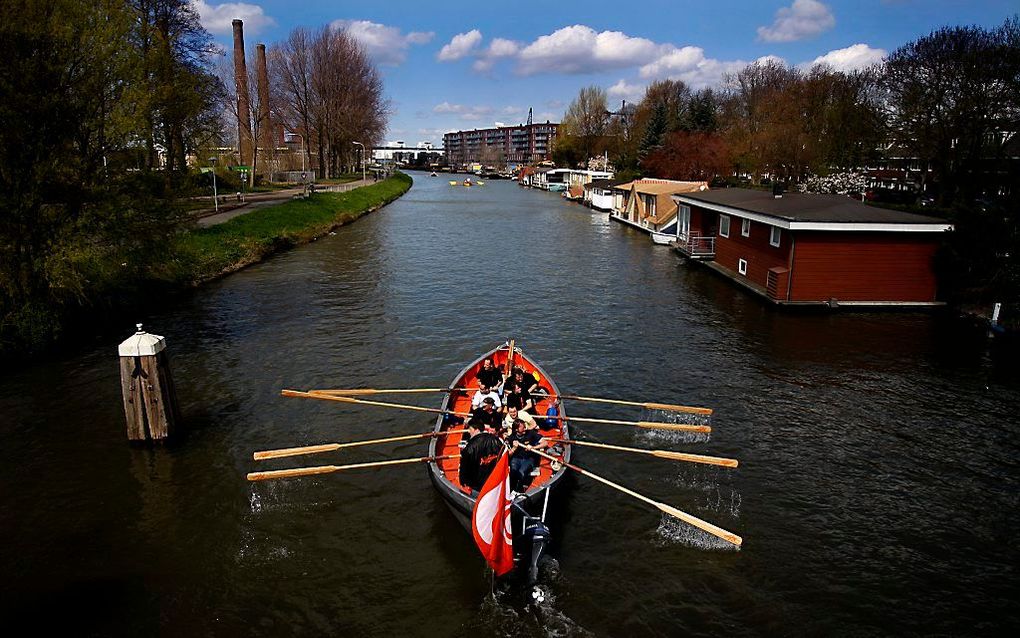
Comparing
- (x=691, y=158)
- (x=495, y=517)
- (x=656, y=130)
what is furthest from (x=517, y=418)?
(x=656, y=130)

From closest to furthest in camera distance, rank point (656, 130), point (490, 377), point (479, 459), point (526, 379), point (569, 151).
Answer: point (479, 459)
point (526, 379)
point (490, 377)
point (656, 130)
point (569, 151)

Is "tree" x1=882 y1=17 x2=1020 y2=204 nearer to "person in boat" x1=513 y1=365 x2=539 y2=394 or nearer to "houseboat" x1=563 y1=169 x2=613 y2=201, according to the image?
"person in boat" x1=513 y1=365 x2=539 y2=394

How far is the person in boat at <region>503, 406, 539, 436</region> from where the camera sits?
38.2 feet

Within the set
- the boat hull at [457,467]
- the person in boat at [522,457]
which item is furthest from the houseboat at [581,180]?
the person in boat at [522,457]

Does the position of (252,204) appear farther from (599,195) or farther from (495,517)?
(495,517)

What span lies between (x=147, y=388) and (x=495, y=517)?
8.67 meters

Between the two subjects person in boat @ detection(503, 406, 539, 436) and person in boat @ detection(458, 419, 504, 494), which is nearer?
person in boat @ detection(458, 419, 504, 494)

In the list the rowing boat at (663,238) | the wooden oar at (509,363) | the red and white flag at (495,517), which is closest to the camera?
the red and white flag at (495,517)

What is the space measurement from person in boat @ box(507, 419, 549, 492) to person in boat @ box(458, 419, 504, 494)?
36 cm

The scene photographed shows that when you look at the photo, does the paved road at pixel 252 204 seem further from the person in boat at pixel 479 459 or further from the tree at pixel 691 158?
the tree at pixel 691 158

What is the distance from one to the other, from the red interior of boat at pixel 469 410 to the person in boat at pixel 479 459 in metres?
0.18

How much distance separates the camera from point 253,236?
123 ft

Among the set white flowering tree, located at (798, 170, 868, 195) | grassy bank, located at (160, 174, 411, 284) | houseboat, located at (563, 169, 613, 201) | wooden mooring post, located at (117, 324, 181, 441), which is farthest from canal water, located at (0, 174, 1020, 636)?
houseboat, located at (563, 169, 613, 201)

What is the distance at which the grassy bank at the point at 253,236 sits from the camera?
2827 cm
